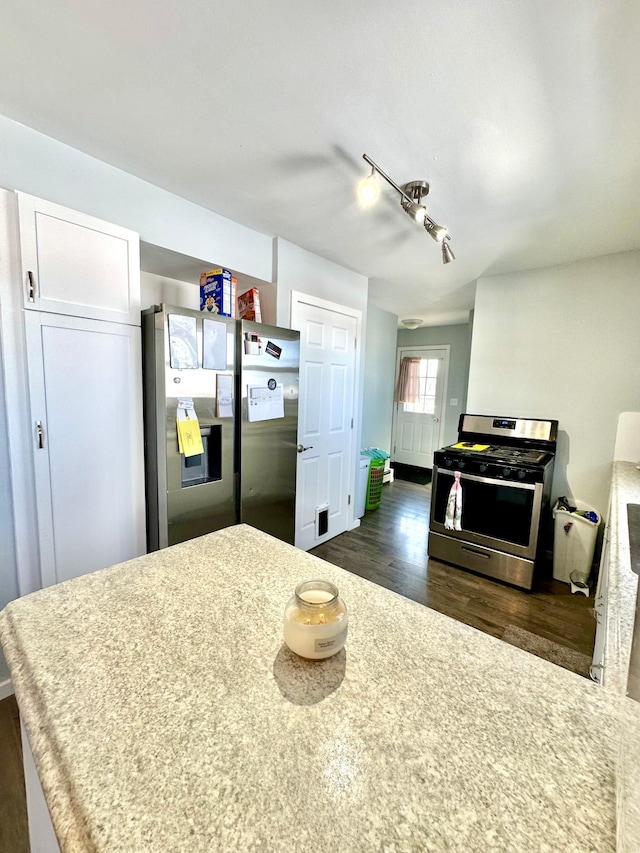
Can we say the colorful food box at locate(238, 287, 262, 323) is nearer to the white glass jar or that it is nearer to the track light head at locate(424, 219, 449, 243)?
the track light head at locate(424, 219, 449, 243)

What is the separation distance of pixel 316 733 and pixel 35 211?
6.44 feet

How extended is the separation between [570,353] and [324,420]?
6.59 feet

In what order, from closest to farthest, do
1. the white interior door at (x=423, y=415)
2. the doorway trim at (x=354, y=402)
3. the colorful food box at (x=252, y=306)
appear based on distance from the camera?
the colorful food box at (x=252, y=306) < the doorway trim at (x=354, y=402) < the white interior door at (x=423, y=415)

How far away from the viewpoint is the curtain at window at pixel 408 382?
5.81m

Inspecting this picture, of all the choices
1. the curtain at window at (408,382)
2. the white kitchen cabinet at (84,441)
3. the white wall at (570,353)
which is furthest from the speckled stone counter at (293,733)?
the curtain at window at (408,382)

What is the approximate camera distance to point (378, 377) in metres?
4.77

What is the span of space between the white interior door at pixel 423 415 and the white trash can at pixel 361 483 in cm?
216

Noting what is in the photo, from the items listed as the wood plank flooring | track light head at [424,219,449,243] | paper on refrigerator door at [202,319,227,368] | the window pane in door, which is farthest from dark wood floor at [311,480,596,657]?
the window pane in door

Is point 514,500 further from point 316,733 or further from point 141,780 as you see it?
point 141,780

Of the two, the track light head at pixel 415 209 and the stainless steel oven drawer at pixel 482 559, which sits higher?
the track light head at pixel 415 209

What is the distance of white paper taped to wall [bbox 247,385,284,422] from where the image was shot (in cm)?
206

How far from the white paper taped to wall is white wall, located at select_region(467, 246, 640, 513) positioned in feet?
6.51

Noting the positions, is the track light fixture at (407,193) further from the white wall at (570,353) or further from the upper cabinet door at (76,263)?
the white wall at (570,353)

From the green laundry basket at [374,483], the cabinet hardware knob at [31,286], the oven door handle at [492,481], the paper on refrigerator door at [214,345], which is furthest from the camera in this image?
the green laundry basket at [374,483]
